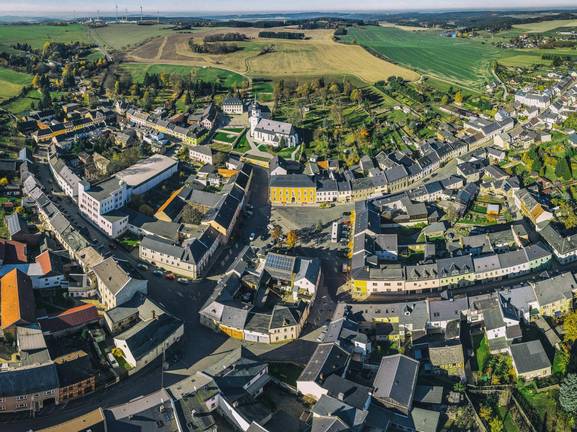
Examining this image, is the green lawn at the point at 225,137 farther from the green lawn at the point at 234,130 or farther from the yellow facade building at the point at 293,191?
the yellow facade building at the point at 293,191

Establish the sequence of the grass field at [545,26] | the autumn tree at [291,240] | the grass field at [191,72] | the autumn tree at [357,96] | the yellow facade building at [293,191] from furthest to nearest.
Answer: the grass field at [545,26] → the grass field at [191,72] → the autumn tree at [357,96] → the yellow facade building at [293,191] → the autumn tree at [291,240]

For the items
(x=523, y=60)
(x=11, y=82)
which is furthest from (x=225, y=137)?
(x=523, y=60)

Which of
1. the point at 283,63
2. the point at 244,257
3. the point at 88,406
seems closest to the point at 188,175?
the point at 244,257

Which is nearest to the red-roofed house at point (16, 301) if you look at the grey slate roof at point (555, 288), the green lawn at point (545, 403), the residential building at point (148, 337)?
the residential building at point (148, 337)

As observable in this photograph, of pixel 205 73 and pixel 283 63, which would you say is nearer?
pixel 205 73

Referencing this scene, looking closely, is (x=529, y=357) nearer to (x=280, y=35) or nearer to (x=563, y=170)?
(x=563, y=170)

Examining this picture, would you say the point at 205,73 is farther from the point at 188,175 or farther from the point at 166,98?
the point at 188,175

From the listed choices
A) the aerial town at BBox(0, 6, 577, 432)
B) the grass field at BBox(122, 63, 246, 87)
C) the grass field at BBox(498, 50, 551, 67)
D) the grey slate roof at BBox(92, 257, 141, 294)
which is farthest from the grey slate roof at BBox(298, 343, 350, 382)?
the grass field at BBox(498, 50, 551, 67)
